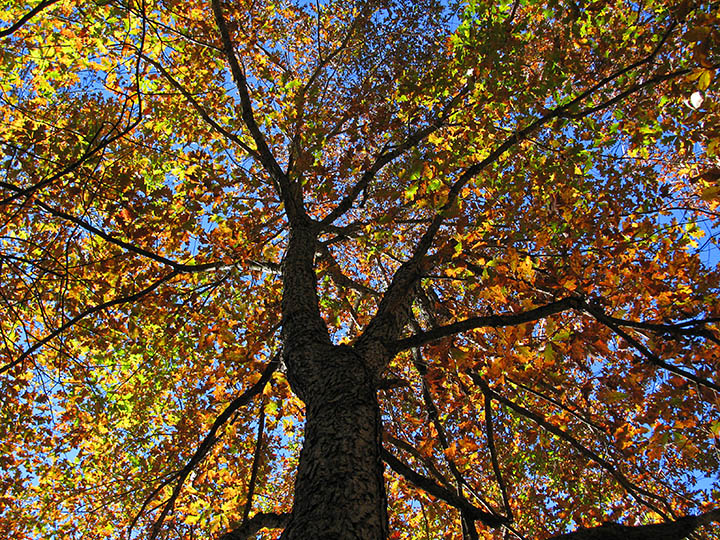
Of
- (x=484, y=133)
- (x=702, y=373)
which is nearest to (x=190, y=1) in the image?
(x=484, y=133)

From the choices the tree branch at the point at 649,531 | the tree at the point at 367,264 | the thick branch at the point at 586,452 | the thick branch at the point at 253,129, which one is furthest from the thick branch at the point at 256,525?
the thick branch at the point at 253,129

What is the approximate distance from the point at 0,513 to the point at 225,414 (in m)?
7.43

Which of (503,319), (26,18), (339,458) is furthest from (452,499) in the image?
(26,18)

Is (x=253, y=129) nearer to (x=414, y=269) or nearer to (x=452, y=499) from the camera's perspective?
(x=414, y=269)

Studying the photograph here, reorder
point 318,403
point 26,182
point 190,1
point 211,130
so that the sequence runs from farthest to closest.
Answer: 1. point 190,1
2. point 211,130
3. point 26,182
4. point 318,403

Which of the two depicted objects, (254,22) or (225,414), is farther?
(254,22)

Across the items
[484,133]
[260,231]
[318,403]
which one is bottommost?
[318,403]

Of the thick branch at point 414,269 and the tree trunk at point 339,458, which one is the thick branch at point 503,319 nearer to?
the thick branch at point 414,269

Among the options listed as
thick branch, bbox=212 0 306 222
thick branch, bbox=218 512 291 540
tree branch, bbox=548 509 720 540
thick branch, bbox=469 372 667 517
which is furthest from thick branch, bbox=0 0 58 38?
thick branch, bbox=469 372 667 517

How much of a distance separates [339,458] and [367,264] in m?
7.23

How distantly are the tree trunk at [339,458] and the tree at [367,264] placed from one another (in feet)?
0.05

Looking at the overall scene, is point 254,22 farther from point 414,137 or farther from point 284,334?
point 284,334

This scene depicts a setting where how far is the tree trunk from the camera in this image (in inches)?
71.4

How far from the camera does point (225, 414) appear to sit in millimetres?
3424
